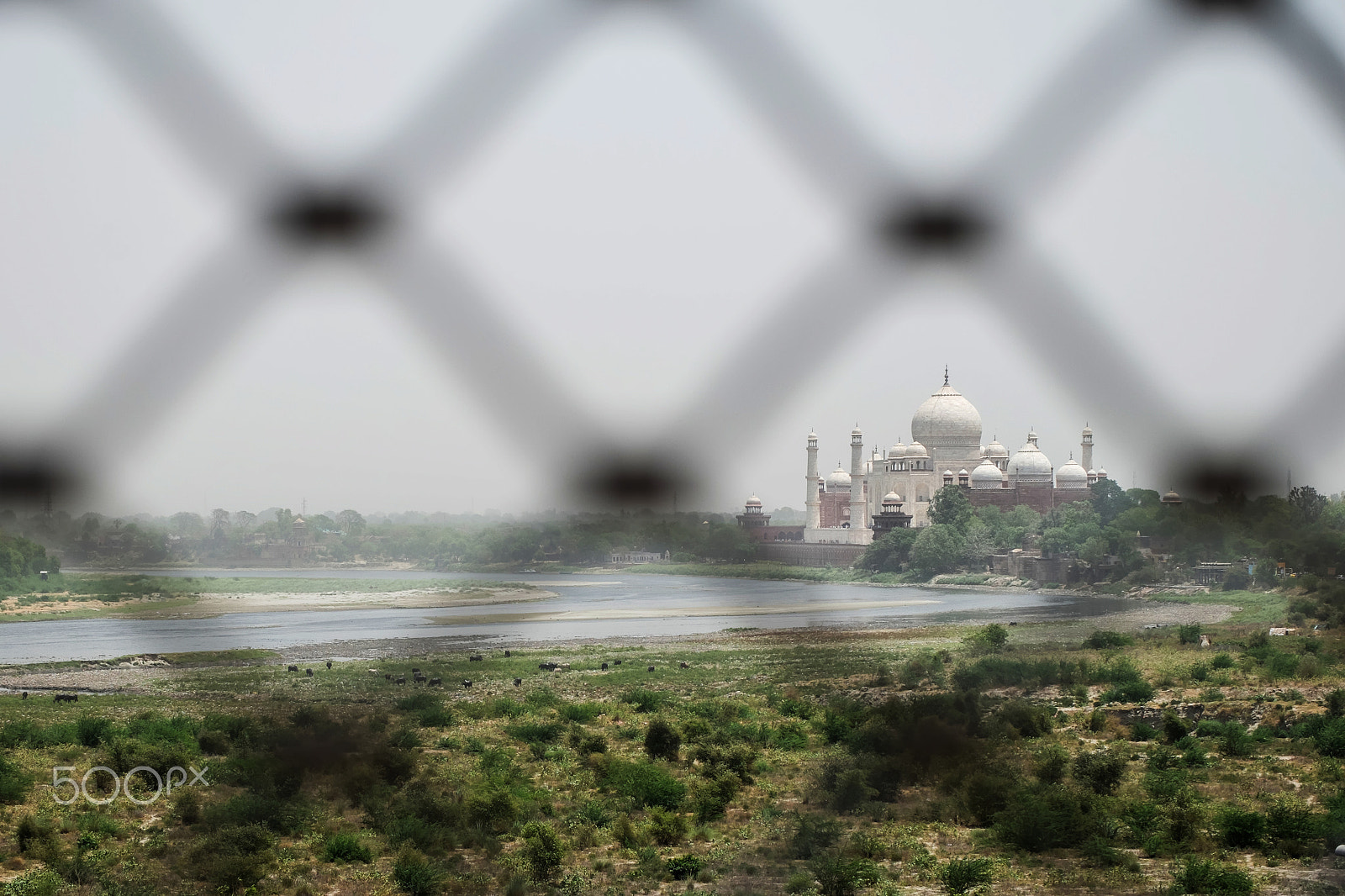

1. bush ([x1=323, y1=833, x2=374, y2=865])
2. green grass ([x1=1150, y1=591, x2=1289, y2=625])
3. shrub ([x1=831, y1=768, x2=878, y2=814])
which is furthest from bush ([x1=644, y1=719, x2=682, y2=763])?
green grass ([x1=1150, y1=591, x2=1289, y2=625])

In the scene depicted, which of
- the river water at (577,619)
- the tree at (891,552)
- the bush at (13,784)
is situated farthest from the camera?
the tree at (891,552)

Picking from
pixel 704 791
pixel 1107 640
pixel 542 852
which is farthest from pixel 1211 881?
pixel 1107 640

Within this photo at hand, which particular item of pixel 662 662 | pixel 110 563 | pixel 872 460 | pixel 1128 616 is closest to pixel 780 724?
pixel 662 662

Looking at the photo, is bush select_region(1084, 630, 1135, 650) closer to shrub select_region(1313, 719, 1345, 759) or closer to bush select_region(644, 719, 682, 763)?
shrub select_region(1313, 719, 1345, 759)

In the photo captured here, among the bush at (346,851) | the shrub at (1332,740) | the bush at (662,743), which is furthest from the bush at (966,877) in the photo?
the shrub at (1332,740)

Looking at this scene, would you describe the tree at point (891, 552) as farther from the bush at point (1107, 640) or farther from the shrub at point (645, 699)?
the shrub at point (645, 699)

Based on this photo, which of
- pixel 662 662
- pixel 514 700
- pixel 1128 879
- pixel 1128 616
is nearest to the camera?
pixel 1128 879

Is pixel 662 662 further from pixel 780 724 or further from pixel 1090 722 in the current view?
pixel 1090 722
